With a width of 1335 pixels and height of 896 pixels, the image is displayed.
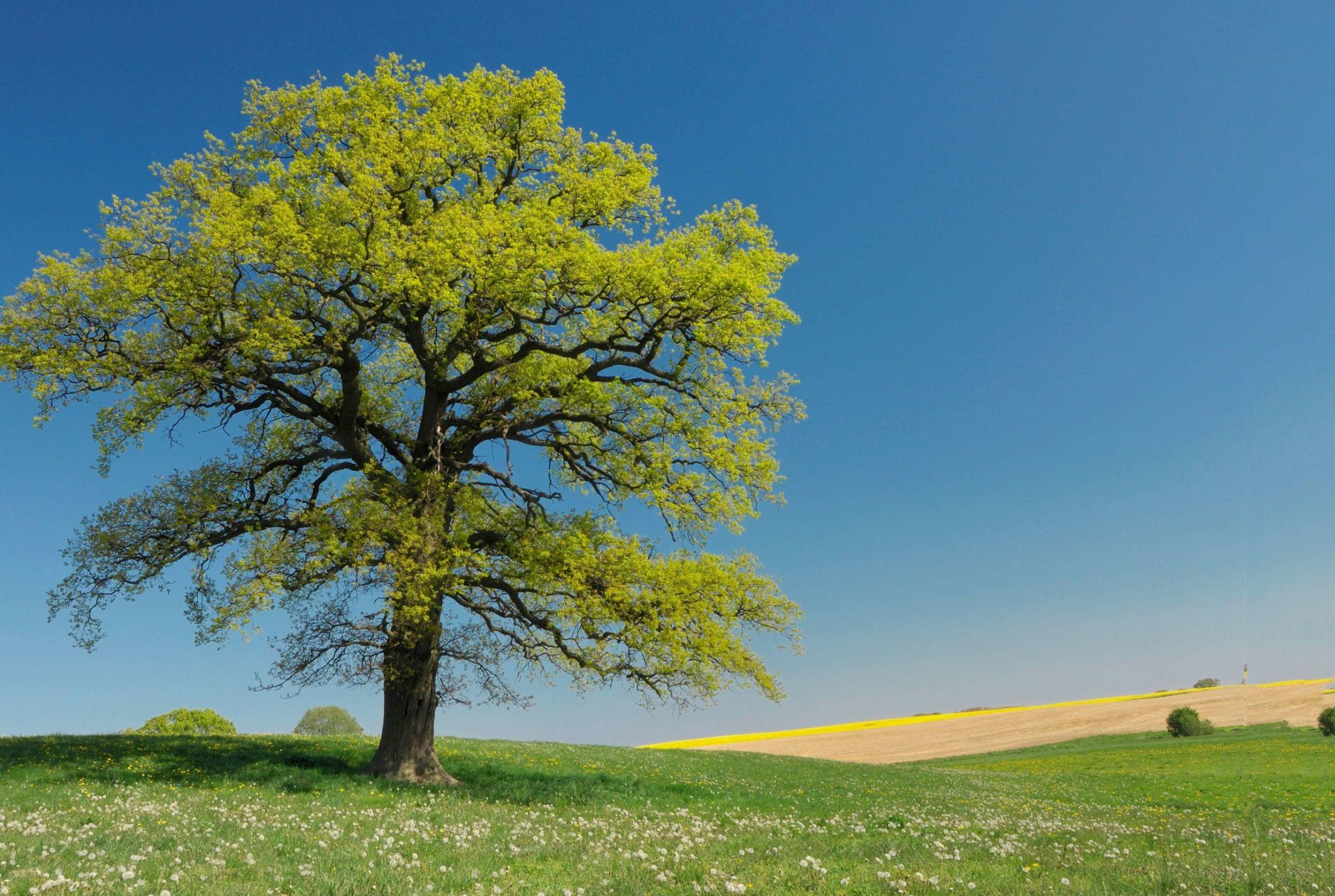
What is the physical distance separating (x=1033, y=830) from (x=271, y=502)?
22.2m

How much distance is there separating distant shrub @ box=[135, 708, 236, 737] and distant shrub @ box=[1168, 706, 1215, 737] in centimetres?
6301

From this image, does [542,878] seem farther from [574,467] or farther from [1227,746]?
[1227,746]

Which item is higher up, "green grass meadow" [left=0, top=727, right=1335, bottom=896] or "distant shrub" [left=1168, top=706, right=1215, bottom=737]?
"green grass meadow" [left=0, top=727, right=1335, bottom=896]

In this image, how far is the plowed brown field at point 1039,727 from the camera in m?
62.6

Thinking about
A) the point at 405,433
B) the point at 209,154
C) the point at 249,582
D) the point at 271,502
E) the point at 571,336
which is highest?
the point at 209,154

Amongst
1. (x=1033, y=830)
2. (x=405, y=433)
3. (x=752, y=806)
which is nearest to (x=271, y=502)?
(x=405, y=433)

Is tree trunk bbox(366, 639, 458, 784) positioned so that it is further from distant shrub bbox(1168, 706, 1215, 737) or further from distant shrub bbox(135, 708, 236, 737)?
distant shrub bbox(1168, 706, 1215, 737)

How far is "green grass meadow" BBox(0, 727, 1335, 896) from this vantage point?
402 inches

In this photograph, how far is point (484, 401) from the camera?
82.0ft

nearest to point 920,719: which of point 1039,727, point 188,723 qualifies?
point 1039,727

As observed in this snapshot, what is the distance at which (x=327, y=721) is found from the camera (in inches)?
2990

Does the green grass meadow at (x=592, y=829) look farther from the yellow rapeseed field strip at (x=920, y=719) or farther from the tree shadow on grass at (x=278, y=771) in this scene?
the yellow rapeseed field strip at (x=920, y=719)

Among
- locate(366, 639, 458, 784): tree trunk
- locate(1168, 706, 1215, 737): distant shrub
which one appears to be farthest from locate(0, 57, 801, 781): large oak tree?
locate(1168, 706, 1215, 737): distant shrub

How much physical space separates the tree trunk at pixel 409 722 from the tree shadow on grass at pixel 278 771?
82 cm
